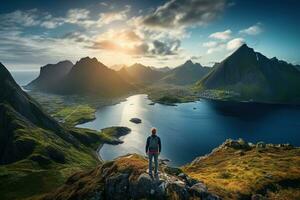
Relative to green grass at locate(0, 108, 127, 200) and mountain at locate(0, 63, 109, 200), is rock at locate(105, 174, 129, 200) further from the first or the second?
mountain at locate(0, 63, 109, 200)

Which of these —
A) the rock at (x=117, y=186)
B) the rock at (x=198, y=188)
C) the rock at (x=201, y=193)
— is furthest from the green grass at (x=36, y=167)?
the rock at (x=201, y=193)

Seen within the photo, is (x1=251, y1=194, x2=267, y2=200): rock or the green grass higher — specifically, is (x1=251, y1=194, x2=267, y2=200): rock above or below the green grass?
above

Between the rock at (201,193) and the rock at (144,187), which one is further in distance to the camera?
the rock at (201,193)

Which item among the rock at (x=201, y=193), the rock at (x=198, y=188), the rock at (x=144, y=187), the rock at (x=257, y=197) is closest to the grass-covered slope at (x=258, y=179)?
the rock at (x=257, y=197)

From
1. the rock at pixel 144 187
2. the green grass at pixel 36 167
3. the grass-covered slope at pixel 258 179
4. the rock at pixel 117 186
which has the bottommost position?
the green grass at pixel 36 167

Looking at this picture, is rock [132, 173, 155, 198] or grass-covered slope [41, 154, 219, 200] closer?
rock [132, 173, 155, 198]

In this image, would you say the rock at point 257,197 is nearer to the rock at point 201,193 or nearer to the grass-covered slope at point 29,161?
the rock at point 201,193

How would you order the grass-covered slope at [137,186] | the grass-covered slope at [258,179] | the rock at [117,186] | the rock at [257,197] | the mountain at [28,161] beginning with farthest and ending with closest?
the mountain at [28,161], the grass-covered slope at [258,179], the rock at [257,197], the rock at [117,186], the grass-covered slope at [137,186]

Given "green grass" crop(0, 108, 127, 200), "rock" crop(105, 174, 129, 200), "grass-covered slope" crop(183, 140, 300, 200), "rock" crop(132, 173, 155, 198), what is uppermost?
"rock" crop(132, 173, 155, 198)

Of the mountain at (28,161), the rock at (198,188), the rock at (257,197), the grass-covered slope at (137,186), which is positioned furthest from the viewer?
the mountain at (28,161)

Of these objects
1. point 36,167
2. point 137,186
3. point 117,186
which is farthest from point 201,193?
point 36,167

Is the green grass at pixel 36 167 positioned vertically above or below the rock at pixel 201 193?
below

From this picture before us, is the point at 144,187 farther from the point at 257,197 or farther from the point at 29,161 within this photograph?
the point at 29,161

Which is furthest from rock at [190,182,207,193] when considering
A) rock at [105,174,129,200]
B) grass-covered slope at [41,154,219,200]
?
rock at [105,174,129,200]
